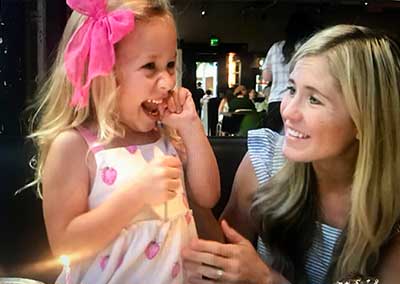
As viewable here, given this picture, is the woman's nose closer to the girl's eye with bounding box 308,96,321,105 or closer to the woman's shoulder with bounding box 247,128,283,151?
the girl's eye with bounding box 308,96,321,105

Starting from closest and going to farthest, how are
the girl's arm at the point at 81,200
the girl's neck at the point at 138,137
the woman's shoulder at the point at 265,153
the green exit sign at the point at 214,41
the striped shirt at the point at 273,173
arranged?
the girl's arm at the point at 81,200, the girl's neck at the point at 138,137, the striped shirt at the point at 273,173, the woman's shoulder at the point at 265,153, the green exit sign at the point at 214,41

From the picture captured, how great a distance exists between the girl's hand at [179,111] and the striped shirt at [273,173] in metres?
0.23

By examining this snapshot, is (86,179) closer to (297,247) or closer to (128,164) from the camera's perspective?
(128,164)

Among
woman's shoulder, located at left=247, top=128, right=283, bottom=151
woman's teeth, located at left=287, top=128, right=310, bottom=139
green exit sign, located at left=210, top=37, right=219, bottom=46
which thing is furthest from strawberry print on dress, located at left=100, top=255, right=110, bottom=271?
green exit sign, located at left=210, top=37, right=219, bottom=46

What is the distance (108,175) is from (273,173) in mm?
377

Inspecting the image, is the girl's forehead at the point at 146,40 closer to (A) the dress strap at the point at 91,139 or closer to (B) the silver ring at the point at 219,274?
(A) the dress strap at the point at 91,139

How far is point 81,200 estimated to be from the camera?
864 mm

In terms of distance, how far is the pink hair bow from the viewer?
86 centimetres

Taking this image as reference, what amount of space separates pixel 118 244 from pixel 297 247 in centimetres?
36

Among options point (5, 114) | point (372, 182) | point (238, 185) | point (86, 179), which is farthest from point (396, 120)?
point (5, 114)

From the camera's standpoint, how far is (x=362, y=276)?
2.95 ft

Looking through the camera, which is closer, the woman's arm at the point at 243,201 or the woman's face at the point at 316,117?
the woman's face at the point at 316,117

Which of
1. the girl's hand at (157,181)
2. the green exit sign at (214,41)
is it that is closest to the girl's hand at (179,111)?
the girl's hand at (157,181)

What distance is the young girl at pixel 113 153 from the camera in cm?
85
